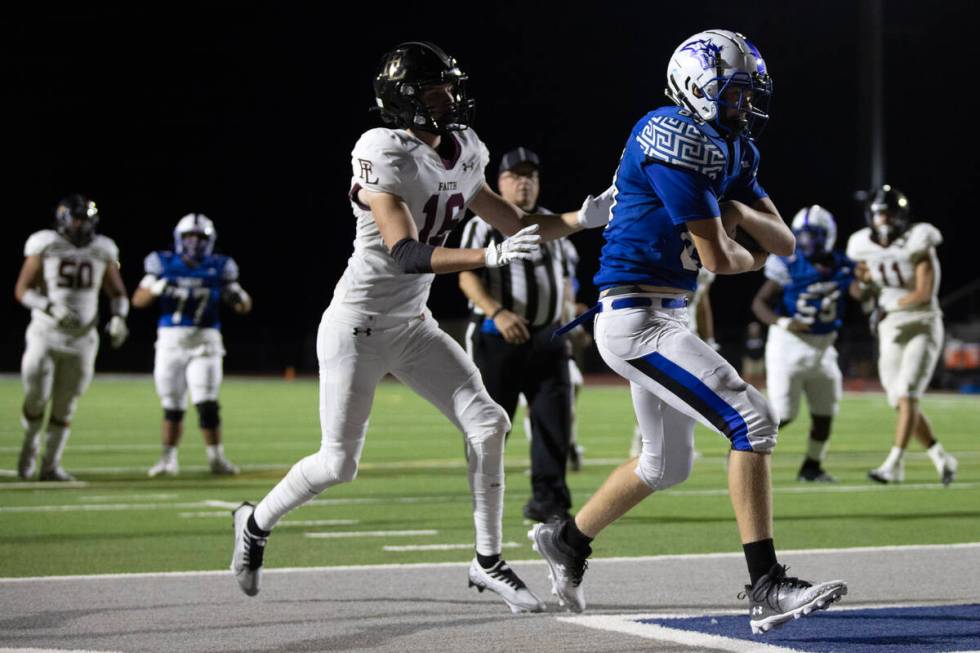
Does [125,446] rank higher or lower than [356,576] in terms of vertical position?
lower

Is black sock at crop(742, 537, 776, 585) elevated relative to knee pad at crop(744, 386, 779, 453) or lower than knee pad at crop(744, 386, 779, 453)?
lower

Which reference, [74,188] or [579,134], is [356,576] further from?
[74,188]

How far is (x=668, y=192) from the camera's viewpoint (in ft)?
15.6

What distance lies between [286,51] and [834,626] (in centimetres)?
4289

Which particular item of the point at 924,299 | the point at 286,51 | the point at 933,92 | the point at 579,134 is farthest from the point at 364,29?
the point at 924,299

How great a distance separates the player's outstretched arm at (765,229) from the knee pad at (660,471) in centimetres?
75

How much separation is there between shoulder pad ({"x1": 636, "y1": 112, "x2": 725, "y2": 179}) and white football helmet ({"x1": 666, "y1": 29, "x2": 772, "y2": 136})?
4.8 inches

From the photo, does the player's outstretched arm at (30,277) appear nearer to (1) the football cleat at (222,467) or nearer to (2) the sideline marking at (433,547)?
(1) the football cleat at (222,467)

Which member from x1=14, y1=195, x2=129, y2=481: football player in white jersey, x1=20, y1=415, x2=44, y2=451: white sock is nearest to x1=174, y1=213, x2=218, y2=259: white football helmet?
x1=14, y1=195, x2=129, y2=481: football player in white jersey

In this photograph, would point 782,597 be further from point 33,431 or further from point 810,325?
point 33,431

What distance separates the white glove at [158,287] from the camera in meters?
11.3

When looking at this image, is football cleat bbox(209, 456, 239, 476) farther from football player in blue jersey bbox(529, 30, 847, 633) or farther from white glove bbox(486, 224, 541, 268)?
white glove bbox(486, 224, 541, 268)

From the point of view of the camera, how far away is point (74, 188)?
47.6m

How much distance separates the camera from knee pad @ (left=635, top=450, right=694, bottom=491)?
16.7ft
